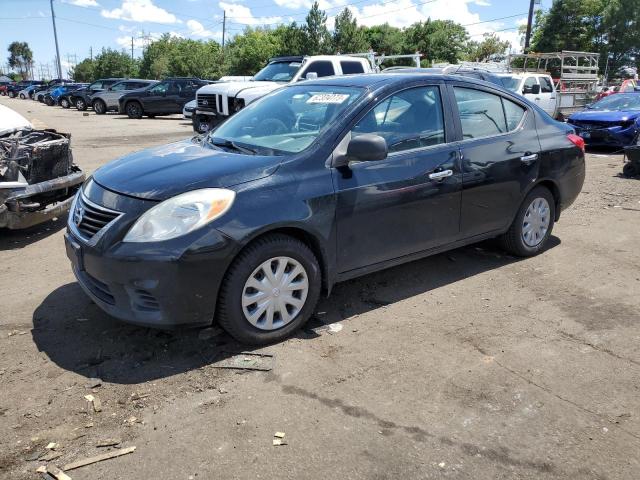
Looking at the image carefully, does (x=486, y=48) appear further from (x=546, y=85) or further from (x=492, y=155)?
(x=492, y=155)

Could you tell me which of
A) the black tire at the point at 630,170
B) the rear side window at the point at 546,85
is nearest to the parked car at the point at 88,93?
the rear side window at the point at 546,85

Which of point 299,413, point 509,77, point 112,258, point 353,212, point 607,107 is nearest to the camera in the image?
point 299,413

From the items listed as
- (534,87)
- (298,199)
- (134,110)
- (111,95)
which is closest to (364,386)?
(298,199)

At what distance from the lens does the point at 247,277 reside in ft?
11.5

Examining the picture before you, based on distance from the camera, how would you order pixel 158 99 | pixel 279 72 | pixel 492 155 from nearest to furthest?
1. pixel 492 155
2. pixel 279 72
3. pixel 158 99

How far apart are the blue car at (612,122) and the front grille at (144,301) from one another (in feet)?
41.5

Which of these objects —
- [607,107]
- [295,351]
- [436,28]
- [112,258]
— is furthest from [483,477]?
[436,28]

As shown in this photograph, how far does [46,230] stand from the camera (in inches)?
261

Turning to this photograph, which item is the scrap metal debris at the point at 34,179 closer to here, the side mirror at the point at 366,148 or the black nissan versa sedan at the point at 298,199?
the black nissan versa sedan at the point at 298,199

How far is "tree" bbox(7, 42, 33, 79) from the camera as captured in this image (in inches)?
5285

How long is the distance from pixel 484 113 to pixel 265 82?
34.7 ft

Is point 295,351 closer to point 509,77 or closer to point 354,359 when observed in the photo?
point 354,359

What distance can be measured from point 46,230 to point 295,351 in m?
4.33

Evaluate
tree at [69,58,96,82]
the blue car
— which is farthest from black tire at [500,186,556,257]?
tree at [69,58,96,82]
